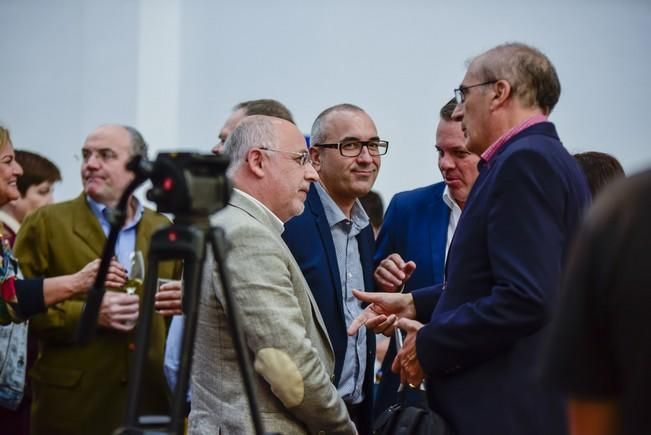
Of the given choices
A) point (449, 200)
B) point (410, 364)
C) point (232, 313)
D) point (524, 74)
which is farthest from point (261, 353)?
point (449, 200)

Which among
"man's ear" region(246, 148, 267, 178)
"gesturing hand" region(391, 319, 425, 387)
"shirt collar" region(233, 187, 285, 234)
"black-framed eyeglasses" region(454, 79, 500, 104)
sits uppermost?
"black-framed eyeglasses" region(454, 79, 500, 104)

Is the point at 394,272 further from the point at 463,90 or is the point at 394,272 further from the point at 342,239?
the point at 463,90

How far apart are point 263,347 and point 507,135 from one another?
30.3 inches

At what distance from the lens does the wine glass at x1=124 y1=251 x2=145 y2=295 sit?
3.66 metres

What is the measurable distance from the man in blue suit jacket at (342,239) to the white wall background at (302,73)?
6.63 ft

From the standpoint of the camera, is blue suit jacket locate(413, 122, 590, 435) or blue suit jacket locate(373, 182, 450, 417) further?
blue suit jacket locate(373, 182, 450, 417)

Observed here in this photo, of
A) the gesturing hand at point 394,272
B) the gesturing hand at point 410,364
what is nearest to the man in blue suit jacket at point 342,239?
the gesturing hand at point 394,272

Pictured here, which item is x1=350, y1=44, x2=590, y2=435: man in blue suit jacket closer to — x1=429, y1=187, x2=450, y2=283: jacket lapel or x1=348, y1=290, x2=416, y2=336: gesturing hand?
x1=348, y1=290, x2=416, y2=336: gesturing hand

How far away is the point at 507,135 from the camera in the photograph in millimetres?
2537

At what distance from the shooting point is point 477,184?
251 centimetres

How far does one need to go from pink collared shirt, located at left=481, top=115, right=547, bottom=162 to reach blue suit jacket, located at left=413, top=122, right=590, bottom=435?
0.07ft

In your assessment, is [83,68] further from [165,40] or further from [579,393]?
[579,393]

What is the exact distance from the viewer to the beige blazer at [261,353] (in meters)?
2.52

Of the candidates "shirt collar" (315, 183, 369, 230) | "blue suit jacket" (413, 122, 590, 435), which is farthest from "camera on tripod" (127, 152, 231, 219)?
"shirt collar" (315, 183, 369, 230)
